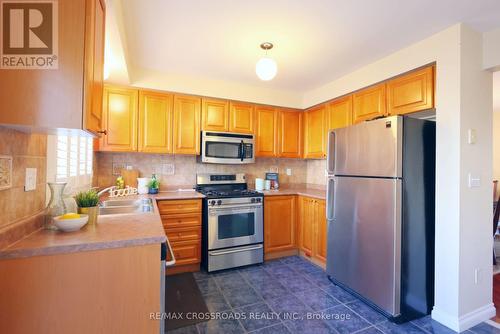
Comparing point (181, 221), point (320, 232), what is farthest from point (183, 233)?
point (320, 232)

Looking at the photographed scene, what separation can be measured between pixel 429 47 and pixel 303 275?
2.55 metres

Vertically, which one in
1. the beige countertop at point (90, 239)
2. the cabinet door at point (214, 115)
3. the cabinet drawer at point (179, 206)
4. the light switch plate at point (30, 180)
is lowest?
the cabinet drawer at point (179, 206)

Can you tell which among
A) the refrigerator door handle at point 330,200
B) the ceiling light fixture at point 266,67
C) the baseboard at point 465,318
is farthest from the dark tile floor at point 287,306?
the ceiling light fixture at point 266,67

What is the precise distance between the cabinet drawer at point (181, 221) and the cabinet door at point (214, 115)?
1158 mm

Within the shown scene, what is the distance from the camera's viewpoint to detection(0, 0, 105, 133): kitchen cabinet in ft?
2.98

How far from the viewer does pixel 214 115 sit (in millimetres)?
3266

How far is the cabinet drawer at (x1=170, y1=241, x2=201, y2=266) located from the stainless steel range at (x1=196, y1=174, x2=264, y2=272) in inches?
3.3

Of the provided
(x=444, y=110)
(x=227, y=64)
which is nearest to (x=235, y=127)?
(x=227, y=64)

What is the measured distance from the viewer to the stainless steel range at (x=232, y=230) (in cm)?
281

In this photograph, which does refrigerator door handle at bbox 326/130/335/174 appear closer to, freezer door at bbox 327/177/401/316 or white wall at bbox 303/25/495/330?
freezer door at bbox 327/177/401/316

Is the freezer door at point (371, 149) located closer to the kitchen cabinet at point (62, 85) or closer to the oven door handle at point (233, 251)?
the oven door handle at point (233, 251)

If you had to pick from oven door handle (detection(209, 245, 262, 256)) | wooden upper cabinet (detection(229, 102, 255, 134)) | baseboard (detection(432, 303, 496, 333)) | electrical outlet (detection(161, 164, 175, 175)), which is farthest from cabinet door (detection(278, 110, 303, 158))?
baseboard (detection(432, 303, 496, 333))

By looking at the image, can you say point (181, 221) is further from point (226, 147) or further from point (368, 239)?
point (368, 239)

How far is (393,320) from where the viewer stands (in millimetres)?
1949
